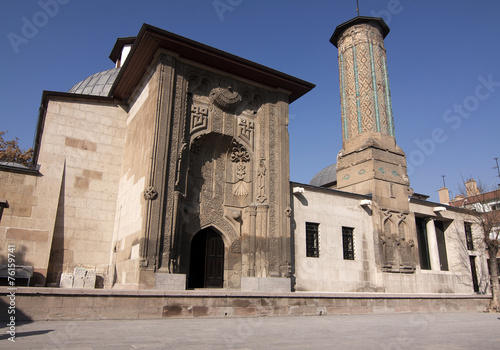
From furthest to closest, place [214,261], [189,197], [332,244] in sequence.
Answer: [332,244] → [214,261] → [189,197]

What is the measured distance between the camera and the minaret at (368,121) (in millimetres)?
18109

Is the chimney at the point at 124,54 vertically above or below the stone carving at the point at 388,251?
above

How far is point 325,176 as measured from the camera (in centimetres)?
3034

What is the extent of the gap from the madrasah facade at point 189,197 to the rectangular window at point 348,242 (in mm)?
64

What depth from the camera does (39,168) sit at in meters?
13.4

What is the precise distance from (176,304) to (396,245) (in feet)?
39.0

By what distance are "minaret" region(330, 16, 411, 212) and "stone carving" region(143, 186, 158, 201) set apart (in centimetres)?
1035

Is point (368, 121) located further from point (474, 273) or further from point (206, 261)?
point (474, 273)

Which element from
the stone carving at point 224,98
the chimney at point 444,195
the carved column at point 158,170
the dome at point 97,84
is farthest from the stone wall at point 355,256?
the chimney at point 444,195

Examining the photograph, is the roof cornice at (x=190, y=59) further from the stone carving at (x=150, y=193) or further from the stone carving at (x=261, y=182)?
the stone carving at (x=150, y=193)

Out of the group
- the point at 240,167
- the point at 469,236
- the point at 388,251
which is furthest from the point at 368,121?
Answer: the point at 469,236

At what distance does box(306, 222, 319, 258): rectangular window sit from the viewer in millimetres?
15438

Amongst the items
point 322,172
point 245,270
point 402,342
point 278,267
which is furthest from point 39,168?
point 322,172

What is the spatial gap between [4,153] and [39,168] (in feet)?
42.3
